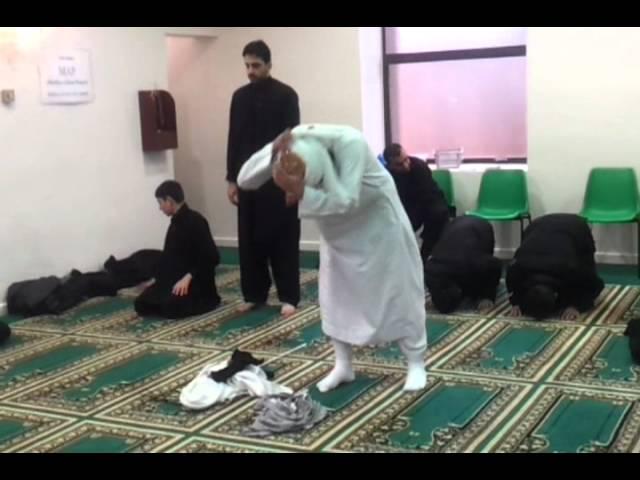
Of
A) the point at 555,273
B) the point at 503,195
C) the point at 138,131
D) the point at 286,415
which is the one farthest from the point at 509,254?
the point at 286,415

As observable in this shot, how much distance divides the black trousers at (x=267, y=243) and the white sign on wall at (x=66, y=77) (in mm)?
1683

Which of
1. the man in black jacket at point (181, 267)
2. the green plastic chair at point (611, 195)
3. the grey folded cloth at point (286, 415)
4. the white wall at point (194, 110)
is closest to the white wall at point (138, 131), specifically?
the green plastic chair at point (611, 195)

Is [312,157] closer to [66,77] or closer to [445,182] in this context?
[66,77]

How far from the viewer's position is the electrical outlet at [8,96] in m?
5.44

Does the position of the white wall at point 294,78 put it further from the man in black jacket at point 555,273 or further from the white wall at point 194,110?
the man in black jacket at point 555,273

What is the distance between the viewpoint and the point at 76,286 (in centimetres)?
570

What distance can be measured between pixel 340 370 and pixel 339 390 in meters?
0.09

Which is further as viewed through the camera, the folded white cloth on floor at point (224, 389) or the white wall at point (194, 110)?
the white wall at point (194, 110)

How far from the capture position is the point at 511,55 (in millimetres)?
6629

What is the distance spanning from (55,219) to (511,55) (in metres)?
3.58

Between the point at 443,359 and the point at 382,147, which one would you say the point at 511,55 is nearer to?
the point at 382,147

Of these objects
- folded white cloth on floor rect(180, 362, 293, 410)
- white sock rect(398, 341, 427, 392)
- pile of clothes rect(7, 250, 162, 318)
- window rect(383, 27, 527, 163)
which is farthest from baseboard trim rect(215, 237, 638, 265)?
folded white cloth on floor rect(180, 362, 293, 410)

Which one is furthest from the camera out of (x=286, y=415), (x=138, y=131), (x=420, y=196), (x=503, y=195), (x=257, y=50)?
(x=138, y=131)

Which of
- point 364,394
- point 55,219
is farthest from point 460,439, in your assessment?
point 55,219
